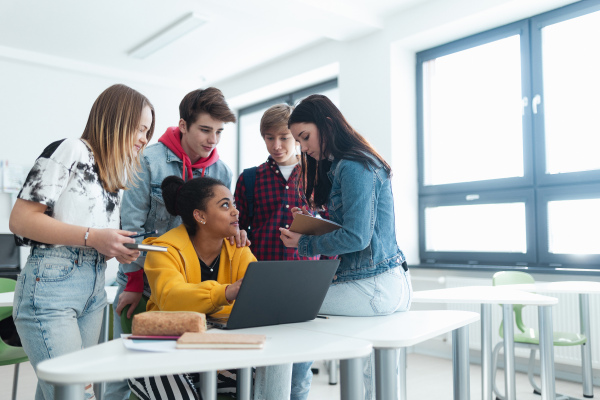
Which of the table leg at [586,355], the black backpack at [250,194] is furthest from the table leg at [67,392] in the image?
the table leg at [586,355]

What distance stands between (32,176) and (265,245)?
3.05 ft

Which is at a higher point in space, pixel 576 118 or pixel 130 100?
pixel 576 118

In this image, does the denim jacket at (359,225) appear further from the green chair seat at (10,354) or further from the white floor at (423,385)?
the white floor at (423,385)

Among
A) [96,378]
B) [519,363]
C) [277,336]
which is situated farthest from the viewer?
[519,363]

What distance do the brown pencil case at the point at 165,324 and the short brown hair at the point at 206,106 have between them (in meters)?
0.92

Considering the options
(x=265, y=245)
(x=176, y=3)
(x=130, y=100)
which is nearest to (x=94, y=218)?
(x=130, y=100)

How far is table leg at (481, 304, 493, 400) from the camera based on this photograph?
2.41 metres

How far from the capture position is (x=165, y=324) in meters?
1.14

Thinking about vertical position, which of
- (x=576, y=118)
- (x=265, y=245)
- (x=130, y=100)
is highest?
(x=576, y=118)

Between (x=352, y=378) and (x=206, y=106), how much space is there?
112cm

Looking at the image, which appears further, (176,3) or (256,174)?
(176,3)

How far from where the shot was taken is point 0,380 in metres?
3.54

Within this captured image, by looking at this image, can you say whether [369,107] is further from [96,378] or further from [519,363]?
[96,378]

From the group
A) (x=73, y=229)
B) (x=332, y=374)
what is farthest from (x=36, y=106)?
(x=73, y=229)
